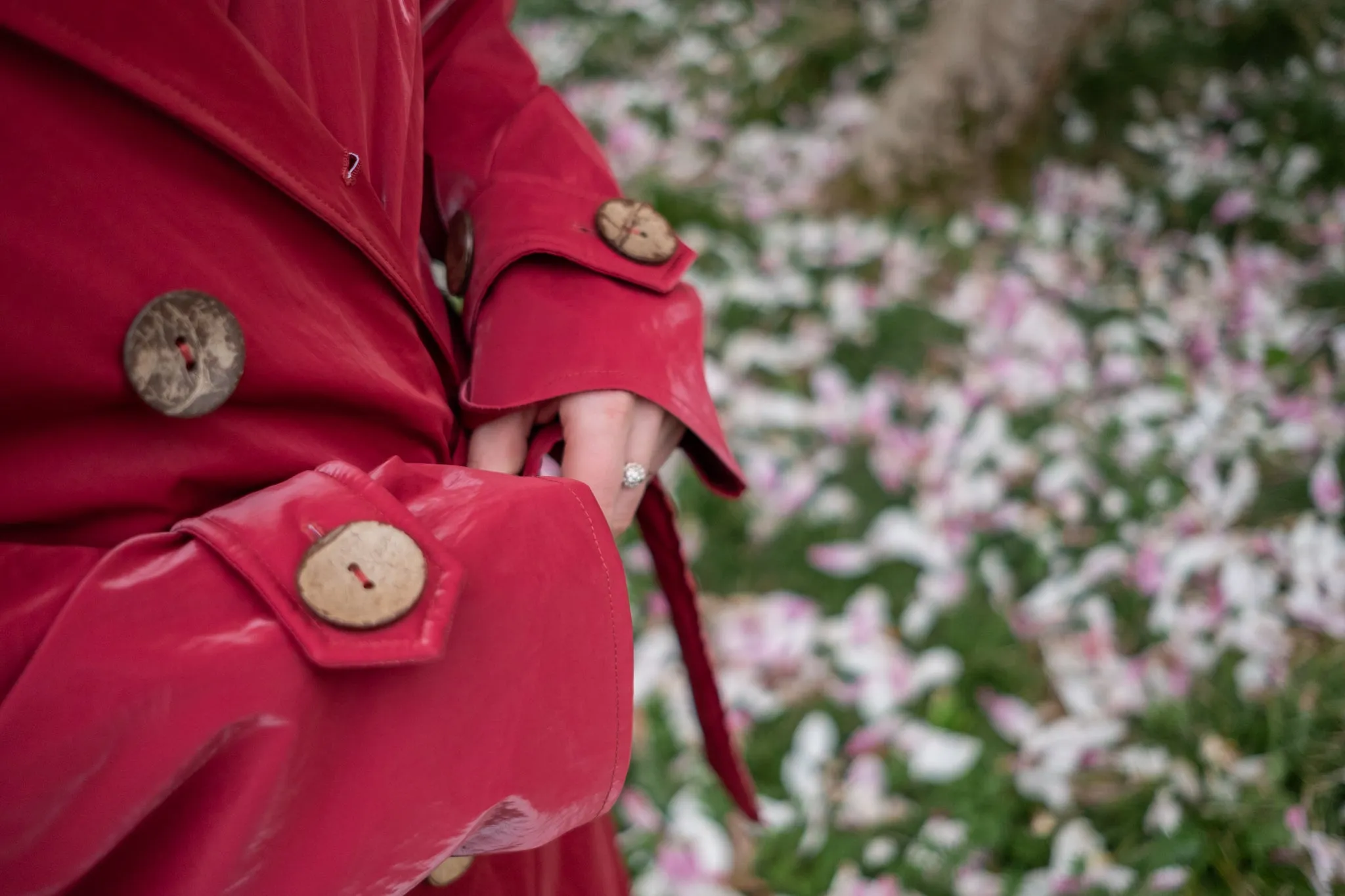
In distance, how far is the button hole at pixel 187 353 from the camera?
60 centimetres

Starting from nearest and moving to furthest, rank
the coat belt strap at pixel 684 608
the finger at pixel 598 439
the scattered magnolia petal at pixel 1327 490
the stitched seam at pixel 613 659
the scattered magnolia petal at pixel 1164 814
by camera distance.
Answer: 1. the stitched seam at pixel 613 659
2. the finger at pixel 598 439
3. the coat belt strap at pixel 684 608
4. the scattered magnolia petal at pixel 1164 814
5. the scattered magnolia petal at pixel 1327 490

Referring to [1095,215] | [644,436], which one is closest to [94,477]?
[644,436]

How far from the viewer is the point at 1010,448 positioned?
7.86ft

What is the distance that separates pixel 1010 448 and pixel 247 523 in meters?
2.11

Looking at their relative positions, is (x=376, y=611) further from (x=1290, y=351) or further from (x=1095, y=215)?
(x=1095, y=215)

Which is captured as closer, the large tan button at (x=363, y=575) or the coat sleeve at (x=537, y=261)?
the large tan button at (x=363, y=575)

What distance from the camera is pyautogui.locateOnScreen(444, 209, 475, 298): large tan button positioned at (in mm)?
943

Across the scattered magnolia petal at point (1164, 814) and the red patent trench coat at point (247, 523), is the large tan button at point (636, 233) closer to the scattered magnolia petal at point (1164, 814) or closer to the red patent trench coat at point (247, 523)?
the red patent trench coat at point (247, 523)

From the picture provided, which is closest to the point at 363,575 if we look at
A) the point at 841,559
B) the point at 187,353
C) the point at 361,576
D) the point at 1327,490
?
the point at 361,576

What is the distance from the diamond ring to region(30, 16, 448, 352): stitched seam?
230mm

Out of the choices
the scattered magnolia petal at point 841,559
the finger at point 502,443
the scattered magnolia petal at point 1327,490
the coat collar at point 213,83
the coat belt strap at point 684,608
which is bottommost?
the scattered magnolia petal at point 841,559

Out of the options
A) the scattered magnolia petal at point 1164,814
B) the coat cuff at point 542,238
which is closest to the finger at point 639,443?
the coat cuff at point 542,238

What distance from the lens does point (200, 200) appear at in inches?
24.2

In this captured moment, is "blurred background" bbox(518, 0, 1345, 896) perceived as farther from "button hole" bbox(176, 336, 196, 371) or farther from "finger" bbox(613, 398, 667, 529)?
"button hole" bbox(176, 336, 196, 371)
